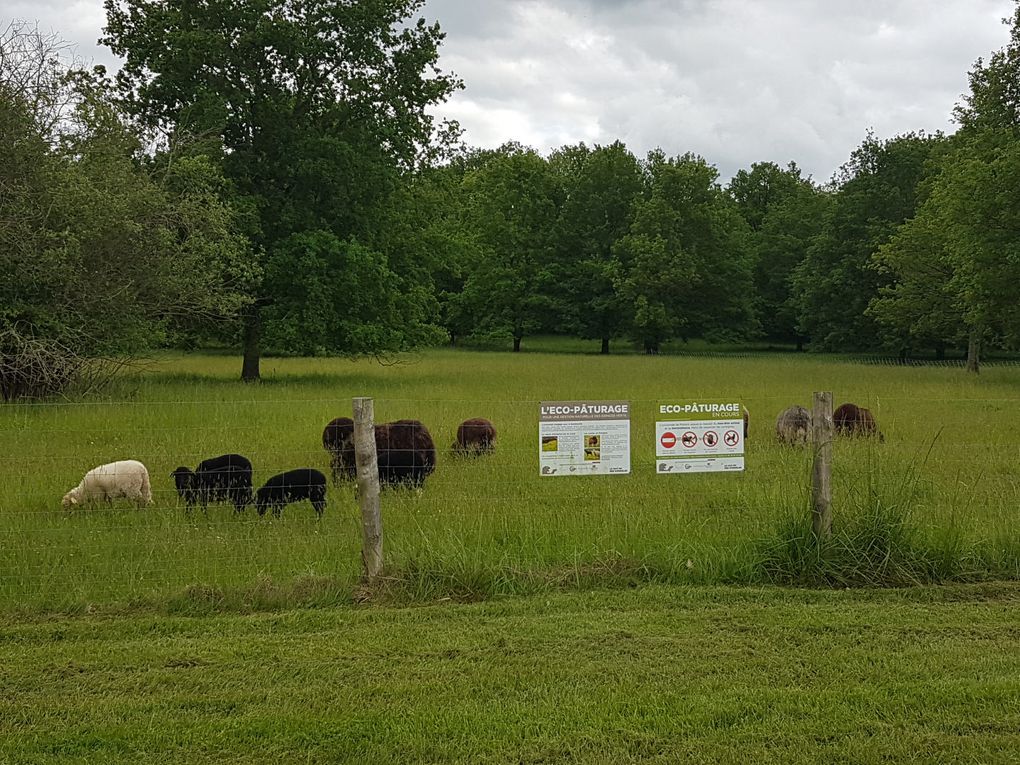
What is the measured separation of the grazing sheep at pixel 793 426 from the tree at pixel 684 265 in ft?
151

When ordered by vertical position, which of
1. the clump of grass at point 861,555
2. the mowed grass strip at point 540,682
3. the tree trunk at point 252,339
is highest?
the tree trunk at point 252,339

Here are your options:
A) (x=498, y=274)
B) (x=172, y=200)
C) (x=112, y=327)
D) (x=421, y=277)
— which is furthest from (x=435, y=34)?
(x=498, y=274)

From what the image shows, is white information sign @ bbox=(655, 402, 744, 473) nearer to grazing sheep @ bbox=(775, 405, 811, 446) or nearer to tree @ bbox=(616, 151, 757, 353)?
grazing sheep @ bbox=(775, 405, 811, 446)

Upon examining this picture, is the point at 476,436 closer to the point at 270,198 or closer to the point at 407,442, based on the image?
the point at 407,442

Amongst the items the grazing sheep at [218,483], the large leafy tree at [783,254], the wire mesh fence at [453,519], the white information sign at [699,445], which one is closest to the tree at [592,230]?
the large leafy tree at [783,254]

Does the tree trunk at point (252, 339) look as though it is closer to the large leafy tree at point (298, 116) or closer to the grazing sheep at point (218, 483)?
the large leafy tree at point (298, 116)

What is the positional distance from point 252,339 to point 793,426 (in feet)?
62.4

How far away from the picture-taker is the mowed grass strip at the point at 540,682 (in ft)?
13.8

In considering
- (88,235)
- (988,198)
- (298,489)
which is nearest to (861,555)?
(298,489)

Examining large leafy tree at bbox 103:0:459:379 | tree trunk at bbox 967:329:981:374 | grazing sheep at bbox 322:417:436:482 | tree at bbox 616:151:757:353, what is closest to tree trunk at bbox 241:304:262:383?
large leafy tree at bbox 103:0:459:379

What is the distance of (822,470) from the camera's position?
22.7 feet

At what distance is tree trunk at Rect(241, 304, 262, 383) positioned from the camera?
2769cm

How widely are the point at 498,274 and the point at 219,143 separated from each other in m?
39.1

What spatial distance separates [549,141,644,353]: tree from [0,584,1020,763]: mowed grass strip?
Answer: 2377 inches
